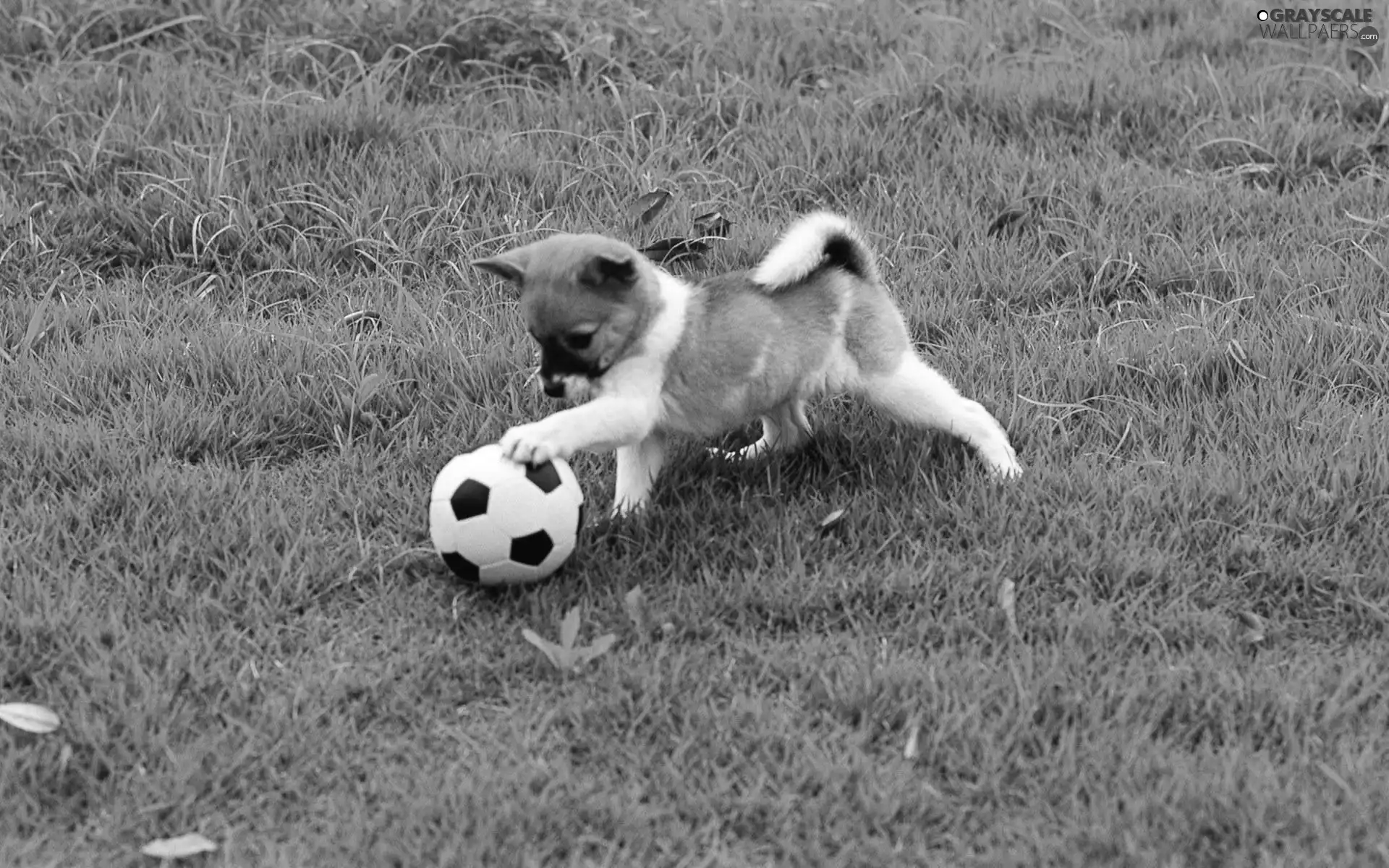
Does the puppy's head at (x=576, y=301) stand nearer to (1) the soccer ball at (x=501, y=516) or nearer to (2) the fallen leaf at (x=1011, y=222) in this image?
(1) the soccer ball at (x=501, y=516)

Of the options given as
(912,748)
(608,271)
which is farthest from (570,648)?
(608,271)

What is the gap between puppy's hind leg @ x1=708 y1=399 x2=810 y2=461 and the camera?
4762mm

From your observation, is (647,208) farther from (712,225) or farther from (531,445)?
(531,445)

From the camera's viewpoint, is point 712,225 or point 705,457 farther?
point 712,225

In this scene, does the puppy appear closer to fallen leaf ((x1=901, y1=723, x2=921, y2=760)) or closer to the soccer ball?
the soccer ball

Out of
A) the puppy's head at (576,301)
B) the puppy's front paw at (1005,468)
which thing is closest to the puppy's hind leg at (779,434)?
the puppy's front paw at (1005,468)

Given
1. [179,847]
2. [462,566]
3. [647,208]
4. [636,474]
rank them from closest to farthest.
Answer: [179,847], [462,566], [636,474], [647,208]

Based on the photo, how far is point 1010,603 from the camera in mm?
3963

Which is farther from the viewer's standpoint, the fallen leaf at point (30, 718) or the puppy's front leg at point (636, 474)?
the puppy's front leg at point (636, 474)

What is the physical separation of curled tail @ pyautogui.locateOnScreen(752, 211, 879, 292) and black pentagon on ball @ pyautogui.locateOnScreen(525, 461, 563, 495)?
1.02 metres

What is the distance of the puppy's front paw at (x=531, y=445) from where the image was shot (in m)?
3.93

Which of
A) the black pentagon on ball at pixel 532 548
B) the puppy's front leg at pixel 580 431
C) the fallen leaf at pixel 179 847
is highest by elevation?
the puppy's front leg at pixel 580 431

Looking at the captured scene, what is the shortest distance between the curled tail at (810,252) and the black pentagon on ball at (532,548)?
1.16 meters

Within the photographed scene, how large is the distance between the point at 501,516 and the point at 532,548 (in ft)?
0.44
